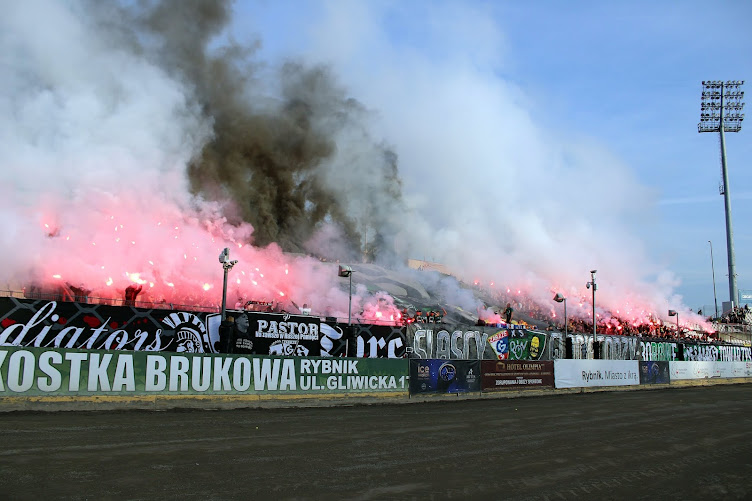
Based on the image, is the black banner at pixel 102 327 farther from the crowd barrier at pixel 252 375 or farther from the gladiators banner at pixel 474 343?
the gladiators banner at pixel 474 343

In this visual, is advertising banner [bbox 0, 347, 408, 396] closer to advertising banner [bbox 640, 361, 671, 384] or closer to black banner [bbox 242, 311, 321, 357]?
black banner [bbox 242, 311, 321, 357]

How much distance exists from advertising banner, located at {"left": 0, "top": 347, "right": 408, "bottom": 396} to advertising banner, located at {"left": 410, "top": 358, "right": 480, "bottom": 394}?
878mm

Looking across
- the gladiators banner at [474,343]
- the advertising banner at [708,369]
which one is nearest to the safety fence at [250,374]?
the gladiators banner at [474,343]

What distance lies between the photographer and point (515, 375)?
1222 inches

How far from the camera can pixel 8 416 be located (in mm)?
16266

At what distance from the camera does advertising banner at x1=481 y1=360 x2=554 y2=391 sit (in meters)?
29.8

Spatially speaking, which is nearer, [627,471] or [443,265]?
[627,471]

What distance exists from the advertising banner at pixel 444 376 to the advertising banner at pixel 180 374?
88 centimetres

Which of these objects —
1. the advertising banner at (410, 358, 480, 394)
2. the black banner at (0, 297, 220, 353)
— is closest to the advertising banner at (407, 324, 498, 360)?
the advertising banner at (410, 358, 480, 394)

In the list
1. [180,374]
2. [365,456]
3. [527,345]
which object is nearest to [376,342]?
[527,345]

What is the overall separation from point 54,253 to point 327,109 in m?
47.6

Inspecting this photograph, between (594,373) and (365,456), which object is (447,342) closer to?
(594,373)

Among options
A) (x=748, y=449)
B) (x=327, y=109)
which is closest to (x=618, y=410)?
(x=748, y=449)

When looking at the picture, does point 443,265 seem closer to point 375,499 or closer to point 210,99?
point 210,99
